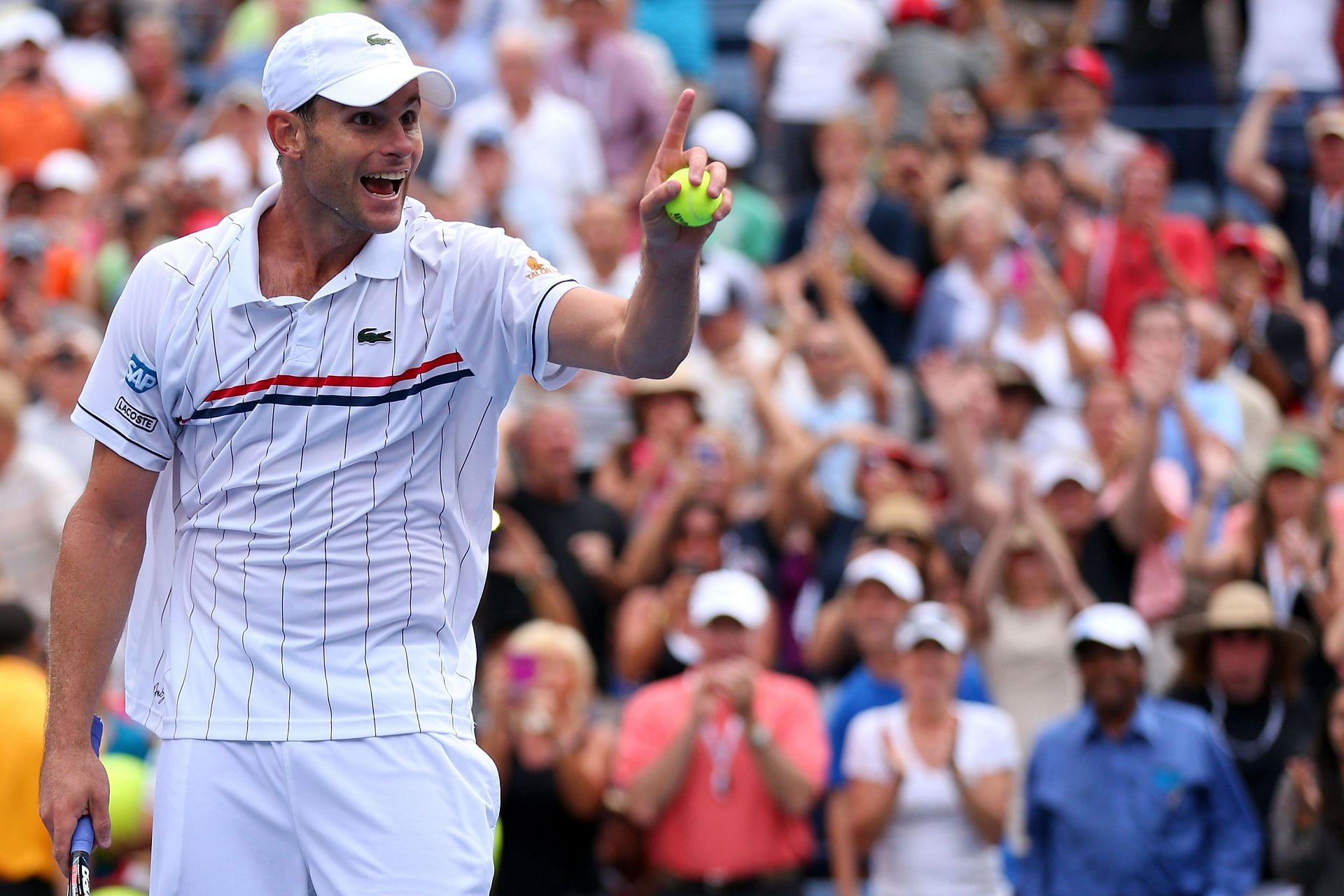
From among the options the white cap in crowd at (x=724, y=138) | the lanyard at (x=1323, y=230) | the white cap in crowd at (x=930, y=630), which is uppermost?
the white cap in crowd at (x=724, y=138)

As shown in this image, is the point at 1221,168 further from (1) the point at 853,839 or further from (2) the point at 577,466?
(1) the point at 853,839

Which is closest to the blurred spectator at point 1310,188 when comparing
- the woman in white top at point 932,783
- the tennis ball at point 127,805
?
the woman in white top at point 932,783

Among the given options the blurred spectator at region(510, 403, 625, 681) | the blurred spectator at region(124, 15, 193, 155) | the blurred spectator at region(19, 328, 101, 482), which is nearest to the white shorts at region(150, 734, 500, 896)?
the blurred spectator at region(510, 403, 625, 681)

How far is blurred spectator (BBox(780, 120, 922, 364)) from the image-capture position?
10969 mm

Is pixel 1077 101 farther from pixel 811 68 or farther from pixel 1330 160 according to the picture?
pixel 811 68

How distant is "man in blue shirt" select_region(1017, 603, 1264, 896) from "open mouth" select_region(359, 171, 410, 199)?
15.1ft

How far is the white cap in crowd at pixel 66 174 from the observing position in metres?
11.9

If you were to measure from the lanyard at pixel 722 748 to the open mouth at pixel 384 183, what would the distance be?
4377 millimetres

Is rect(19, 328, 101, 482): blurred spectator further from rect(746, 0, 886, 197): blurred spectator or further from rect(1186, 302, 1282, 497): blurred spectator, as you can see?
rect(1186, 302, 1282, 497): blurred spectator

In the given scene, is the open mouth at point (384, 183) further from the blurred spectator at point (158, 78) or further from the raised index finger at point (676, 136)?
the blurred spectator at point (158, 78)

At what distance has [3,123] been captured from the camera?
12.8 m

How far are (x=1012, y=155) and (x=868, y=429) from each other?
13.5 feet

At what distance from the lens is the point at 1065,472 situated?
894 cm

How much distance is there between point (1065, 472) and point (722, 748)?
7.05ft
